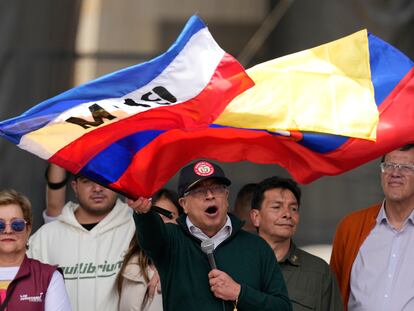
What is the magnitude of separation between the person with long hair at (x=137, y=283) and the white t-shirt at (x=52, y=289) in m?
0.72

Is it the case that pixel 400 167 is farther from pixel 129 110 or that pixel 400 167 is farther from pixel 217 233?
pixel 129 110

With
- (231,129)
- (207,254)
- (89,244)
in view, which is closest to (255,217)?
(231,129)

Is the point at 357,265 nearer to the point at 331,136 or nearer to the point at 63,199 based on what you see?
the point at 331,136

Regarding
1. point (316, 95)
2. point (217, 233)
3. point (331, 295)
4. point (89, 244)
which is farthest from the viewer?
point (89, 244)

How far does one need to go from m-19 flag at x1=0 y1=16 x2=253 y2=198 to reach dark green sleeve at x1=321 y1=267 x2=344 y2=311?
3.70 feet

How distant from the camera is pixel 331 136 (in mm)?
6234

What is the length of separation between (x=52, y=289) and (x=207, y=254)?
0.77m

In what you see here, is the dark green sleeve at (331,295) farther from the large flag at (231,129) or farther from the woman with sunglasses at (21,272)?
the woman with sunglasses at (21,272)

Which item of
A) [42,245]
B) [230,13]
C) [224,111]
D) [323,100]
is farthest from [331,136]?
[230,13]

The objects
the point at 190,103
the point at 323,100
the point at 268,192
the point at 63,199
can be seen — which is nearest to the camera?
the point at 190,103

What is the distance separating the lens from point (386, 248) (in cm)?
639

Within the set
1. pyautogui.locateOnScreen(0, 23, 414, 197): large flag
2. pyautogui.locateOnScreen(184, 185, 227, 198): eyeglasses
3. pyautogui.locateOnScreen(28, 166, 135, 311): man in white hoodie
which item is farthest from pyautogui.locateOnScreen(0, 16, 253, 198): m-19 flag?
pyautogui.locateOnScreen(28, 166, 135, 311): man in white hoodie

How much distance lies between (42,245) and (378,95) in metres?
1.98

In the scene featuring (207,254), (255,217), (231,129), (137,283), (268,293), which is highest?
(231,129)
